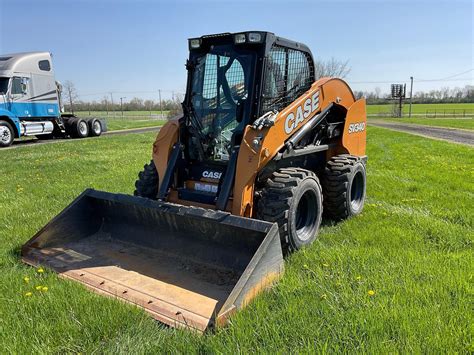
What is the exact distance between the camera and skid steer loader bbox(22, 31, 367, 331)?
3.61m

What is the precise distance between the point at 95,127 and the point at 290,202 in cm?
1994

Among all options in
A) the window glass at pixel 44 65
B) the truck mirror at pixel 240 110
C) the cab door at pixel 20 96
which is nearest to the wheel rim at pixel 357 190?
the truck mirror at pixel 240 110

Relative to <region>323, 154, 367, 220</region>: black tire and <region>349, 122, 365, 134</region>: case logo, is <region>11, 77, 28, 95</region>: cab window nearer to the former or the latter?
<region>349, 122, 365, 134</region>: case logo

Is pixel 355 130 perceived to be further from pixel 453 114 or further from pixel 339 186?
pixel 453 114

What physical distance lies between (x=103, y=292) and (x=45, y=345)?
77 centimetres

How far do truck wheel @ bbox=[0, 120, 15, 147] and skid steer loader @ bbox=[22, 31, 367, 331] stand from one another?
1393 centimetres

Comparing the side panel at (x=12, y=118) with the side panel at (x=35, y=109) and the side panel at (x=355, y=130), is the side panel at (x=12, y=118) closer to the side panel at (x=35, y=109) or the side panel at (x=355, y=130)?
the side panel at (x=35, y=109)

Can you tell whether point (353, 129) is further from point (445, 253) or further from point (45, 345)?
point (45, 345)

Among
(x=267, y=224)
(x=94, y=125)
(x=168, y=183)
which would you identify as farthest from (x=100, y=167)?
(x=94, y=125)

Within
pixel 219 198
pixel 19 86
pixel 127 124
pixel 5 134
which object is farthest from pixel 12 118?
pixel 127 124

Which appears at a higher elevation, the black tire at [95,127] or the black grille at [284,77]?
the black grille at [284,77]

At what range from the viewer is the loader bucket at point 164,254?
3.20 m

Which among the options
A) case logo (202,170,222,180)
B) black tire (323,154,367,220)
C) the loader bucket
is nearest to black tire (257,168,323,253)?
the loader bucket

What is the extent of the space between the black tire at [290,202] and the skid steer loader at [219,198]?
1 centimetres
